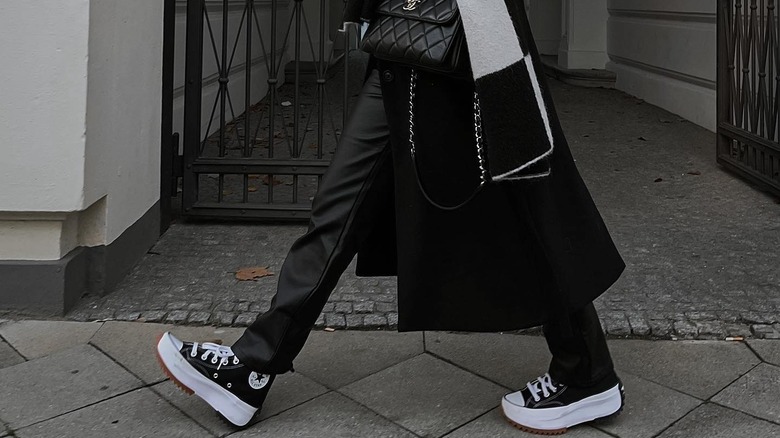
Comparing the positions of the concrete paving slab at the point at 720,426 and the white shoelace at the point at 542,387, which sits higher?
the white shoelace at the point at 542,387

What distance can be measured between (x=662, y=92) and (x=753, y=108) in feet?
9.38

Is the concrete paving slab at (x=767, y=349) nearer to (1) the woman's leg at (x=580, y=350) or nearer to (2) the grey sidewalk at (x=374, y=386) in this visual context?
(2) the grey sidewalk at (x=374, y=386)

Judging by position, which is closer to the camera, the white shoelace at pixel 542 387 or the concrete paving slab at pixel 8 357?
the white shoelace at pixel 542 387

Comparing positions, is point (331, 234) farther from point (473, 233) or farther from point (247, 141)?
point (247, 141)

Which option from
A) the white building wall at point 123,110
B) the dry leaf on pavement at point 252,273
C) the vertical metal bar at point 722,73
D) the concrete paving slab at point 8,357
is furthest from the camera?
the vertical metal bar at point 722,73

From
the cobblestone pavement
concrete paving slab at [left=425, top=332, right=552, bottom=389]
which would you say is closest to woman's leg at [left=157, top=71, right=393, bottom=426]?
concrete paving slab at [left=425, top=332, right=552, bottom=389]

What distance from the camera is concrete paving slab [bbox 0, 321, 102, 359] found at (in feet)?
11.2

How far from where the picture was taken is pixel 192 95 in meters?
4.92

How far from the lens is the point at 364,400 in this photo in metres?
3.02

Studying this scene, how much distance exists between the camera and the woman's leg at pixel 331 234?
2.69 m

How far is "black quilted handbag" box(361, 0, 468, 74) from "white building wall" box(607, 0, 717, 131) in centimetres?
567

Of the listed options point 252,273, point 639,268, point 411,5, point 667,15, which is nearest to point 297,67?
point 252,273

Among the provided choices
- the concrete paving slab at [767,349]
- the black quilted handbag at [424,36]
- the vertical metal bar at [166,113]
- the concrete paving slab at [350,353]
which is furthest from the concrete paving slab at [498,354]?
the vertical metal bar at [166,113]

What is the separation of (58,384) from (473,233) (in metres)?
1.53
